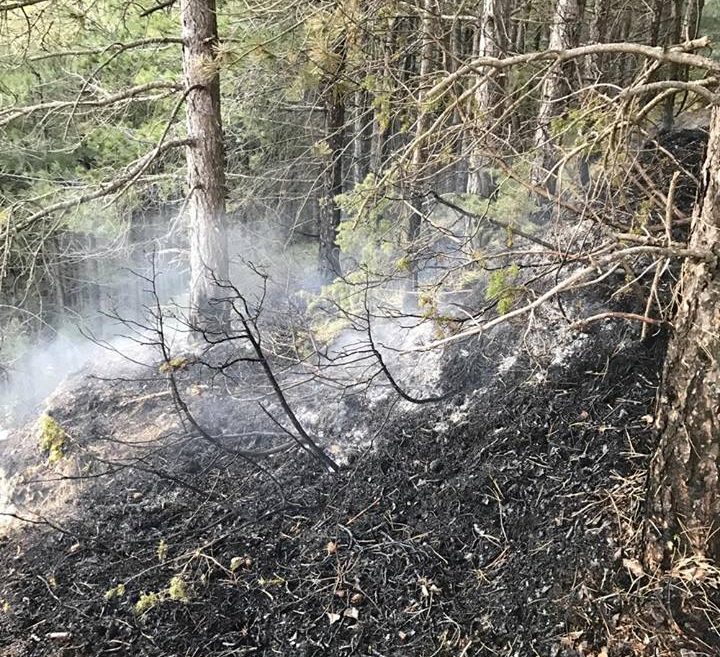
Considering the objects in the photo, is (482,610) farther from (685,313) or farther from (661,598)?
(685,313)

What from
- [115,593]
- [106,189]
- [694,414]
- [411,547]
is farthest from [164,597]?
[106,189]

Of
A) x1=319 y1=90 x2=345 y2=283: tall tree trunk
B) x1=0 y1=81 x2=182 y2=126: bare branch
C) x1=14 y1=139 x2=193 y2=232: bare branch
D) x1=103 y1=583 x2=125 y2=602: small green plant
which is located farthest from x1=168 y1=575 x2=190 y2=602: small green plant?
x1=319 y1=90 x2=345 y2=283: tall tree trunk

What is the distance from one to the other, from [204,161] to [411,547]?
5.25m

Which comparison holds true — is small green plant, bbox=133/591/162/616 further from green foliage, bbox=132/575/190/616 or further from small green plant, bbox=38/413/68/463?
small green plant, bbox=38/413/68/463

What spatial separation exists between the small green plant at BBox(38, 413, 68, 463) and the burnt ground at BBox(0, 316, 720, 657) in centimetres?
91

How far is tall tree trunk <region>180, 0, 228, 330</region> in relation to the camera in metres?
6.47

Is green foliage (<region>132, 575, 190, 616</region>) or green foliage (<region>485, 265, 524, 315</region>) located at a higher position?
green foliage (<region>485, 265, 524, 315</region>)

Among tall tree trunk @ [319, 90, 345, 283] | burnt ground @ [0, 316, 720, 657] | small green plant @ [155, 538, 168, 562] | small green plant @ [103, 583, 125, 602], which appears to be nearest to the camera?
burnt ground @ [0, 316, 720, 657]

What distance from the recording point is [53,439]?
5926 mm

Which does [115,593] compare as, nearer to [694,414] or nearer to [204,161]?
[694,414]

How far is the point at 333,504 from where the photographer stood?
4234 mm

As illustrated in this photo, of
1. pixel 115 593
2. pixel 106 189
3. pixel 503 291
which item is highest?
pixel 106 189

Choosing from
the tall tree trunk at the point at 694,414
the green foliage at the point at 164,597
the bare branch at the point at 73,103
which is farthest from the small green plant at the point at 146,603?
the bare branch at the point at 73,103

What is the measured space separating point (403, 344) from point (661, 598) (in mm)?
3666
